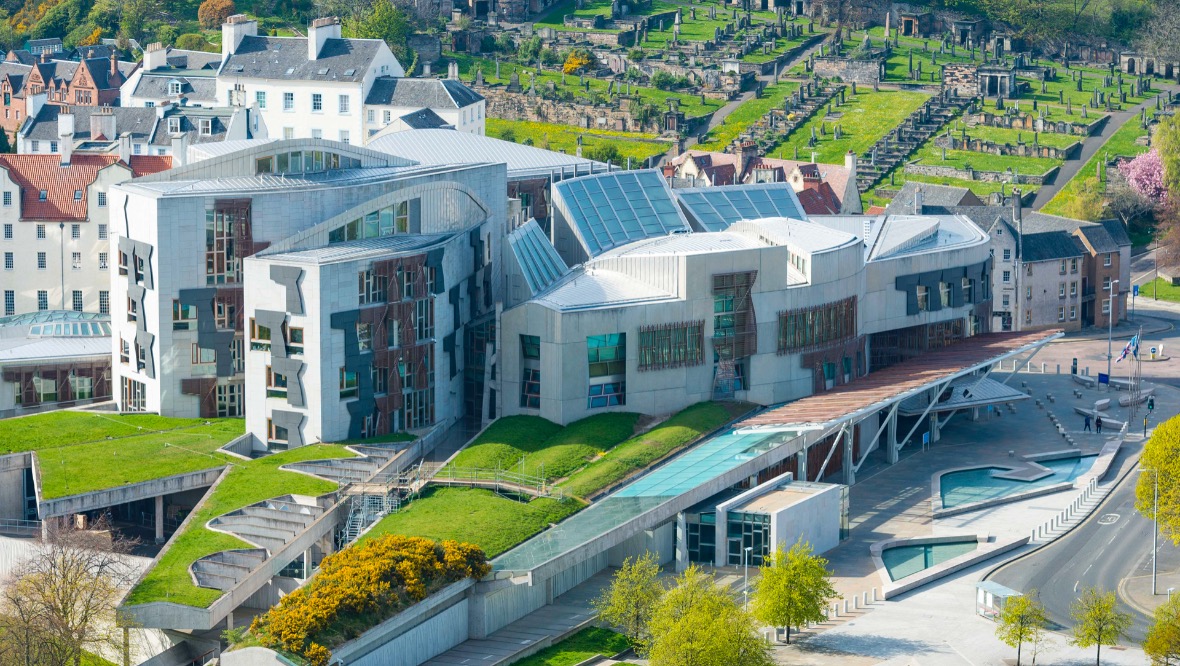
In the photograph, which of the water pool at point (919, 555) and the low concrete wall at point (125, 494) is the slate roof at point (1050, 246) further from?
the low concrete wall at point (125, 494)

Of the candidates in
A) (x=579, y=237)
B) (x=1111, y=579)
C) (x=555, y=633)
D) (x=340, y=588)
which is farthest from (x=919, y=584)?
(x=579, y=237)

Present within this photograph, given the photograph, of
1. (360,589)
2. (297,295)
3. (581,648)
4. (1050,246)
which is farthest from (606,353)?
(1050,246)

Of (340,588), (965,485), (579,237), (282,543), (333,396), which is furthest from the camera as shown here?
(579,237)

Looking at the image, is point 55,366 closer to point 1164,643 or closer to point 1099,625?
point 1099,625

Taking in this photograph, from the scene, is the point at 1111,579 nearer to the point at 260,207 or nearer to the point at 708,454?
the point at 708,454

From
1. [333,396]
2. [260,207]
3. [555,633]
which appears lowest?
[555,633]

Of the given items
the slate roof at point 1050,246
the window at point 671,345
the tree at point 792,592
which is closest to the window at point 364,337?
the window at point 671,345

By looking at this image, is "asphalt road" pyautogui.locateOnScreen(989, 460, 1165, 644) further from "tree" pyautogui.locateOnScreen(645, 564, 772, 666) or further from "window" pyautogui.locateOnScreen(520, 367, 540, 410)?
"window" pyautogui.locateOnScreen(520, 367, 540, 410)

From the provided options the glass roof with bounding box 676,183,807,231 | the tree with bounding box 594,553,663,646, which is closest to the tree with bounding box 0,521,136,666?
the tree with bounding box 594,553,663,646
